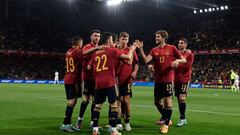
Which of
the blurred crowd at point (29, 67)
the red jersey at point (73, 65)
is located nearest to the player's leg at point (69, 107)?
the red jersey at point (73, 65)

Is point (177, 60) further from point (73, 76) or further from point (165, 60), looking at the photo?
point (73, 76)

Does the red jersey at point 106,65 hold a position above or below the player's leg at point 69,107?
above

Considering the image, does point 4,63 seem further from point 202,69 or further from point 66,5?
point 202,69

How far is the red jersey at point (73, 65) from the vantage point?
1005 cm

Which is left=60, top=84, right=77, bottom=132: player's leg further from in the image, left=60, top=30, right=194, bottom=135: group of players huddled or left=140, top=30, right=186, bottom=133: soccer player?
left=140, top=30, right=186, bottom=133: soccer player

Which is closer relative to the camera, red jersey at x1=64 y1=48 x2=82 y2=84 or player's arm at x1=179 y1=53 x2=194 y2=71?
red jersey at x1=64 y1=48 x2=82 y2=84

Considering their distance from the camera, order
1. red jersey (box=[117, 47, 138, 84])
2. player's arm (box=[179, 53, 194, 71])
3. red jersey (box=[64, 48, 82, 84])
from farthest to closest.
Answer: player's arm (box=[179, 53, 194, 71]), red jersey (box=[117, 47, 138, 84]), red jersey (box=[64, 48, 82, 84])

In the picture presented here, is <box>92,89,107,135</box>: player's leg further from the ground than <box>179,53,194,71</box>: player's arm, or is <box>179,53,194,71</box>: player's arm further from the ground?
<box>179,53,194,71</box>: player's arm

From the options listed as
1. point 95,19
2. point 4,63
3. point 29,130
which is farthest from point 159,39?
point 95,19

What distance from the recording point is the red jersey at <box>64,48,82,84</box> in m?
10.1

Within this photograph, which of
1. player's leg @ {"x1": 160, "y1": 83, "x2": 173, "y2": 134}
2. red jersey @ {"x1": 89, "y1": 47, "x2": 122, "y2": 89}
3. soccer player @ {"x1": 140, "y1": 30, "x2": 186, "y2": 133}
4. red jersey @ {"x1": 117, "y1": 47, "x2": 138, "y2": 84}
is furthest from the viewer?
red jersey @ {"x1": 117, "y1": 47, "x2": 138, "y2": 84}

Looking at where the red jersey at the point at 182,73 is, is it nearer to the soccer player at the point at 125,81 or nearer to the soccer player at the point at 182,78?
the soccer player at the point at 182,78

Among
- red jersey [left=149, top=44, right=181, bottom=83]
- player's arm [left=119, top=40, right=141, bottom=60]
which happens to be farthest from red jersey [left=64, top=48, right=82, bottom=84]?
red jersey [left=149, top=44, right=181, bottom=83]

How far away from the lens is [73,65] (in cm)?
1012
